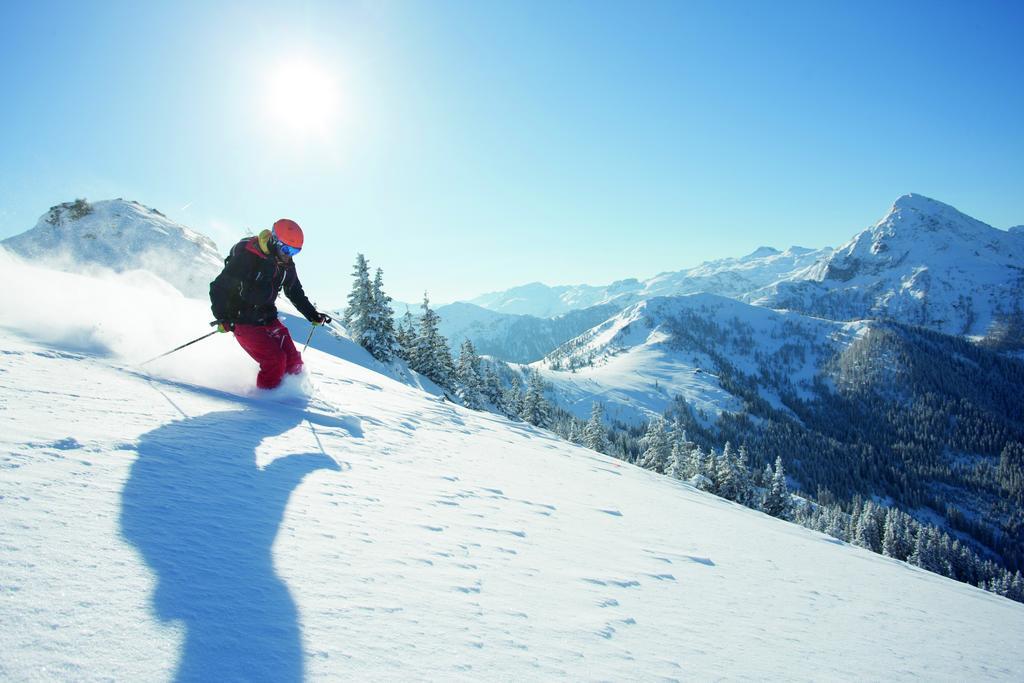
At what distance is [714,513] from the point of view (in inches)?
307

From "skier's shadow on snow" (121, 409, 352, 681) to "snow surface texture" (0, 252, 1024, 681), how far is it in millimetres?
14

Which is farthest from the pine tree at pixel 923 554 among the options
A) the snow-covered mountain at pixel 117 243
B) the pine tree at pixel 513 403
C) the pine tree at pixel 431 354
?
the snow-covered mountain at pixel 117 243

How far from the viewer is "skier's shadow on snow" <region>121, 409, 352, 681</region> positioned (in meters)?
1.84

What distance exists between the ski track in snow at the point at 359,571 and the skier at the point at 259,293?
44.2 inches

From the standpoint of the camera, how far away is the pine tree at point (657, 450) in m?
47.8

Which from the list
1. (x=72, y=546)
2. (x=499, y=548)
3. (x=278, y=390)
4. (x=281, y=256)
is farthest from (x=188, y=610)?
(x=281, y=256)

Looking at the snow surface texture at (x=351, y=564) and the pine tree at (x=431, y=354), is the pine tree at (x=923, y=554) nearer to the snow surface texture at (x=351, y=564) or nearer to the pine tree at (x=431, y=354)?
the pine tree at (x=431, y=354)

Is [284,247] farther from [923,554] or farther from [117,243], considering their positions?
[923,554]

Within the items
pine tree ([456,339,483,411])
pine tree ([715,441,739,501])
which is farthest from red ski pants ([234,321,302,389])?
pine tree ([715,441,739,501])

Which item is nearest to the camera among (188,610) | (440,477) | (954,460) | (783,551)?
(188,610)

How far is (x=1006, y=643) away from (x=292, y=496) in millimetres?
7975

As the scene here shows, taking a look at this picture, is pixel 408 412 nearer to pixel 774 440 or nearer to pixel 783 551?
pixel 783 551

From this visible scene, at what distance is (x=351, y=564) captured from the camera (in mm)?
2857

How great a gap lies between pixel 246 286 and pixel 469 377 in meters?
38.9
